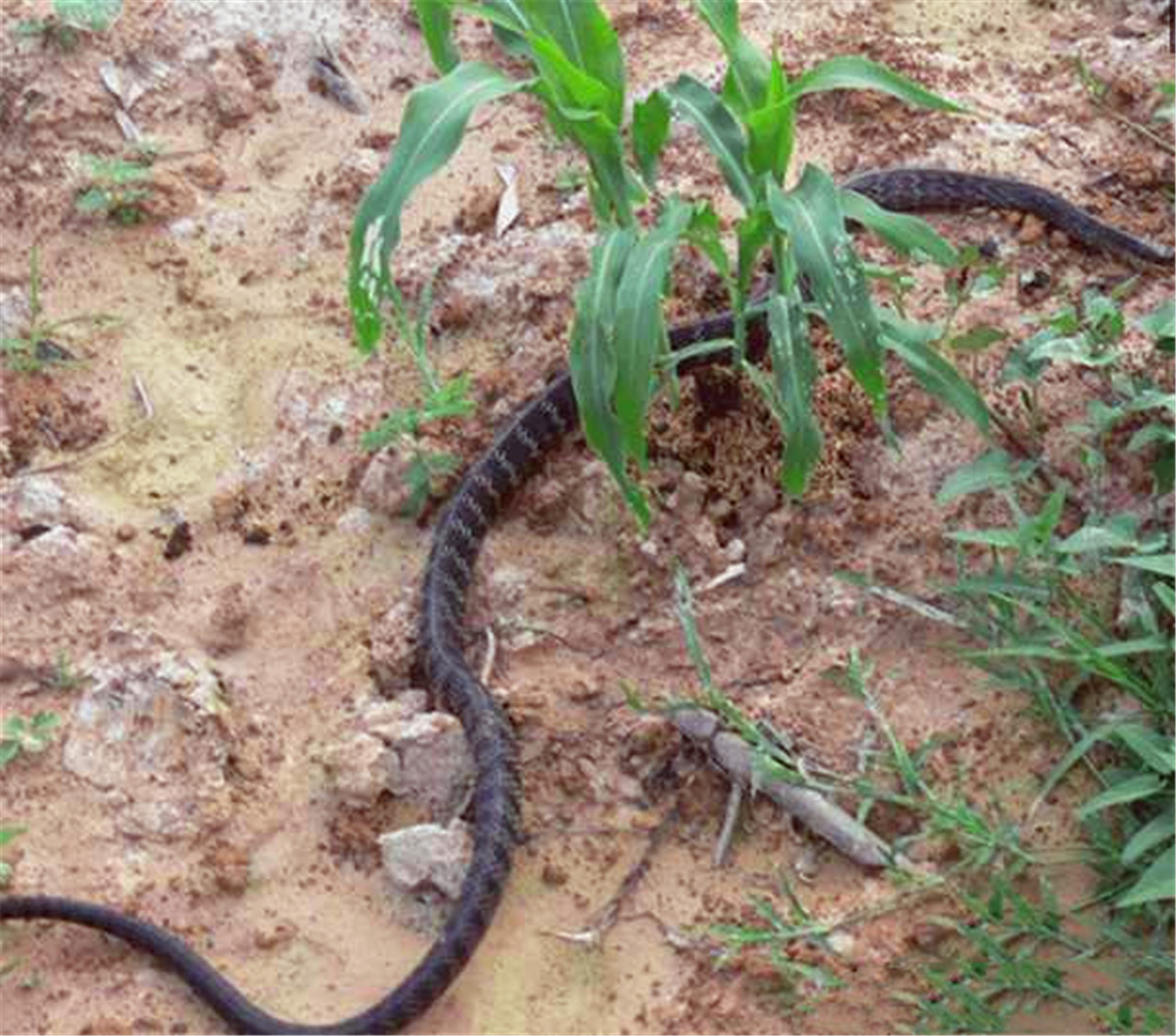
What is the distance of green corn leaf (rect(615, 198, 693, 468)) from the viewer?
393 cm

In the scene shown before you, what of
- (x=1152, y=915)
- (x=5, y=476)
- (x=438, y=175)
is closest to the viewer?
(x=1152, y=915)

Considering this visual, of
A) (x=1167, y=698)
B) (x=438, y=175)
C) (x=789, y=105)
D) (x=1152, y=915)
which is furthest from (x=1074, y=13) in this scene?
(x=1152, y=915)

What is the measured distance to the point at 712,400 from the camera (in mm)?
4984

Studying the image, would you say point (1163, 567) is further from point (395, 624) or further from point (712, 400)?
point (395, 624)

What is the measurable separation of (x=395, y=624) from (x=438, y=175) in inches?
70.7

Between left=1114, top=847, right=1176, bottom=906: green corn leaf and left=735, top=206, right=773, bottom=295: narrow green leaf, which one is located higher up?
left=735, top=206, right=773, bottom=295: narrow green leaf

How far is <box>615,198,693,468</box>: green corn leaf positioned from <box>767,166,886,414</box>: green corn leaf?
27cm

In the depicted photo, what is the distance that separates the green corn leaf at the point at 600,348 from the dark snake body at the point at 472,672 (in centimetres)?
78

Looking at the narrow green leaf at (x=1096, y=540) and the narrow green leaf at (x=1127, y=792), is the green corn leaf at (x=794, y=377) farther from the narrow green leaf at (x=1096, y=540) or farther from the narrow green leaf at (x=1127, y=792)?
the narrow green leaf at (x=1127, y=792)

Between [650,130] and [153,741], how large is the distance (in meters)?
1.88

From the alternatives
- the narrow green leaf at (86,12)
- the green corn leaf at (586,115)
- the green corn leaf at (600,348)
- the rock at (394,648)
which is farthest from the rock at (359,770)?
the narrow green leaf at (86,12)

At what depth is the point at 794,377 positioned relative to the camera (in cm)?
409

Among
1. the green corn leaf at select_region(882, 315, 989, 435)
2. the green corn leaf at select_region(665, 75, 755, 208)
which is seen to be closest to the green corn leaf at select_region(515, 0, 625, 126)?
the green corn leaf at select_region(665, 75, 755, 208)

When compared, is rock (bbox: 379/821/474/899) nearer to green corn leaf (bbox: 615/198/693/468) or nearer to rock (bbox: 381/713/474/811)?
rock (bbox: 381/713/474/811)
